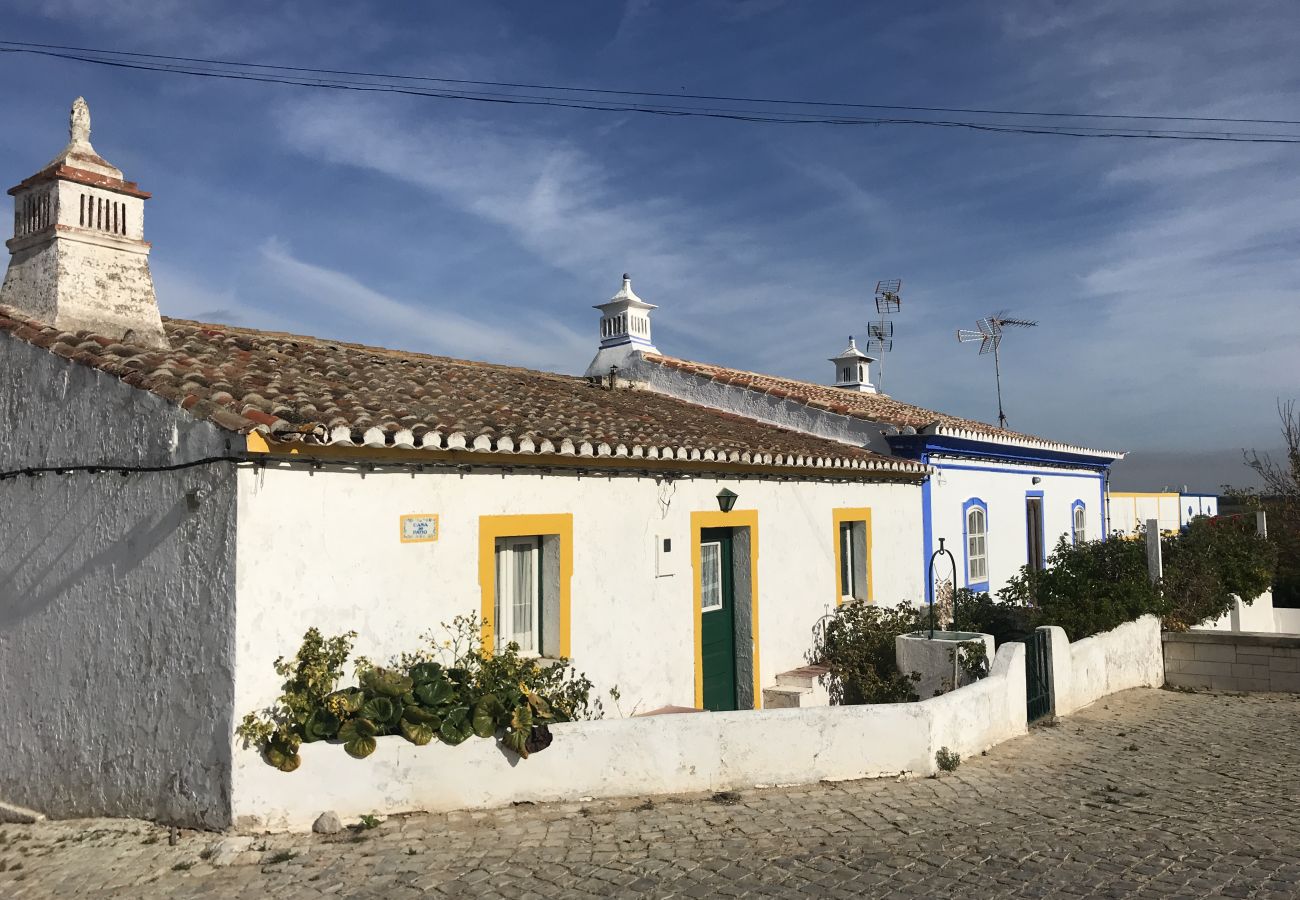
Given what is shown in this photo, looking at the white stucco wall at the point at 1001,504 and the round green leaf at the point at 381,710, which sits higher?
the white stucco wall at the point at 1001,504

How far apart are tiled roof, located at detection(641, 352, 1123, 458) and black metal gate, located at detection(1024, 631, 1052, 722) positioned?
4.08 meters

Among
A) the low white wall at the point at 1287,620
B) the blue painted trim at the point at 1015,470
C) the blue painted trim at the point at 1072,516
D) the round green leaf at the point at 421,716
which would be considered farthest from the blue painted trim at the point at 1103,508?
the round green leaf at the point at 421,716

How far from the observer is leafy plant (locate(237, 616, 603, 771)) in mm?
5816

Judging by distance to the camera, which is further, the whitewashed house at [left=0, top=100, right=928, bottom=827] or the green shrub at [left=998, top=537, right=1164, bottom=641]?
the green shrub at [left=998, top=537, right=1164, bottom=641]

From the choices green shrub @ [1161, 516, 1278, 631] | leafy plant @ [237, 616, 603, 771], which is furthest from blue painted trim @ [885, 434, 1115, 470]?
leafy plant @ [237, 616, 603, 771]

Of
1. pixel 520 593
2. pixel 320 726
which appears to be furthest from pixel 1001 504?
pixel 320 726

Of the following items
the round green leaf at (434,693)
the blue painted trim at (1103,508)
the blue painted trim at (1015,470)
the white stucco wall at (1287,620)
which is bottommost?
the white stucco wall at (1287,620)

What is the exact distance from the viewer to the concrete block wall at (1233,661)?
A: 1116cm

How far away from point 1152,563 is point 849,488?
4297 mm

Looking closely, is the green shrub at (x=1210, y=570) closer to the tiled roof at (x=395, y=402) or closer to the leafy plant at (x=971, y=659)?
the tiled roof at (x=395, y=402)

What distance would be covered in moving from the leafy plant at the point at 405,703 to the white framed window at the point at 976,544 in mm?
9064

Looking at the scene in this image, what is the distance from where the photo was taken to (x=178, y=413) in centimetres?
605

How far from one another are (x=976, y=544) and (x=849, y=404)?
9.58ft

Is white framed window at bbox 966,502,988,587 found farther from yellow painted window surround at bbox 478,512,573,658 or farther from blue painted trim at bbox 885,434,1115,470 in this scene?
yellow painted window surround at bbox 478,512,573,658
